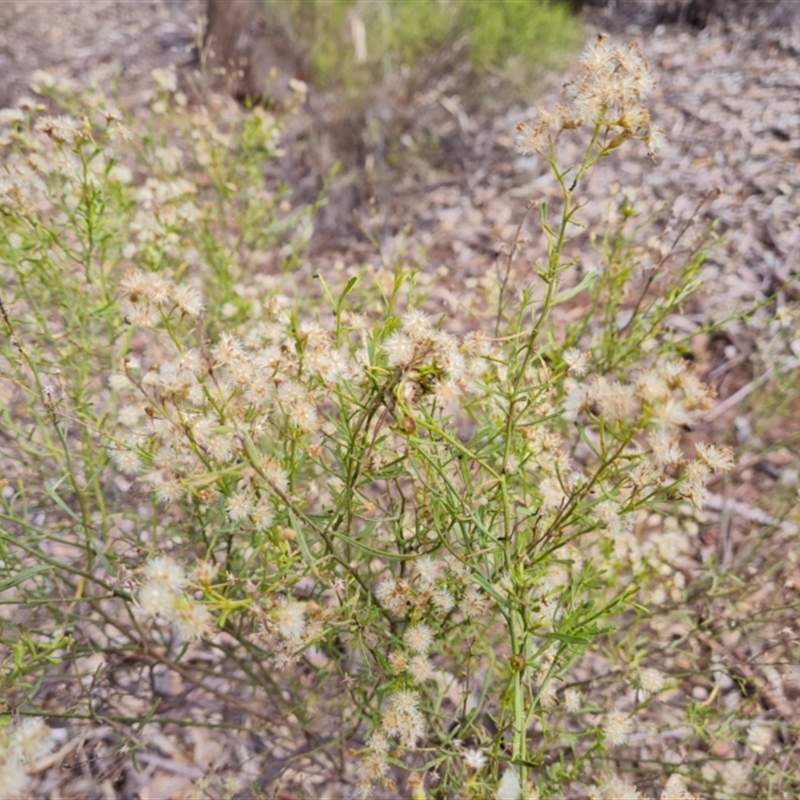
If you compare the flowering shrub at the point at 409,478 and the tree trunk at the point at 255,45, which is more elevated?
the tree trunk at the point at 255,45

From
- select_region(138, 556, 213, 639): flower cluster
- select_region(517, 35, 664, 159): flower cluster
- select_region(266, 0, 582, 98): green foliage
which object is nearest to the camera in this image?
select_region(138, 556, 213, 639): flower cluster

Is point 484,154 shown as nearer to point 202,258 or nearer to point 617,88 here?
point 202,258

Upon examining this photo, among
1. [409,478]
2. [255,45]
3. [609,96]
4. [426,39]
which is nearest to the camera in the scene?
[609,96]

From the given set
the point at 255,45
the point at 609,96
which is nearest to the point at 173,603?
the point at 609,96

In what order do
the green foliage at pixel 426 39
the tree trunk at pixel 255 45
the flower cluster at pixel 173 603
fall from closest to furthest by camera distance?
the flower cluster at pixel 173 603, the green foliage at pixel 426 39, the tree trunk at pixel 255 45

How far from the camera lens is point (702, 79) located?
4891 mm

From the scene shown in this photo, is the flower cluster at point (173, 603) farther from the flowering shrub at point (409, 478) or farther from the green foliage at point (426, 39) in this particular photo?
the green foliage at point (426, 39)

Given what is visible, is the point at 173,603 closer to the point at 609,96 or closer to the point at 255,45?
the point at 609,96

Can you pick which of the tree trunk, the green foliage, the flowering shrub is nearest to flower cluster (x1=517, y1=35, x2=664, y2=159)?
the flowering shrub

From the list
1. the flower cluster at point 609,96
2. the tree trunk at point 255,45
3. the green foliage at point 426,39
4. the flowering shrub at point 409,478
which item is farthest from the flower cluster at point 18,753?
the tree trunk at point 255,45

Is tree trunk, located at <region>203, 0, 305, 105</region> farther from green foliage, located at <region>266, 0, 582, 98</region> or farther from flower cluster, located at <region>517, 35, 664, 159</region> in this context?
flower cluster, located at <region>517, 35, 664, 159</region>

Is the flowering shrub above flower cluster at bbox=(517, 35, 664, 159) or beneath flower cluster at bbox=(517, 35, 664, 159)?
beneath

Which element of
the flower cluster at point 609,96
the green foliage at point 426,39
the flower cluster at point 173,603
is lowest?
the flower cluster at point 173,603

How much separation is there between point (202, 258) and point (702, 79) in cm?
407
